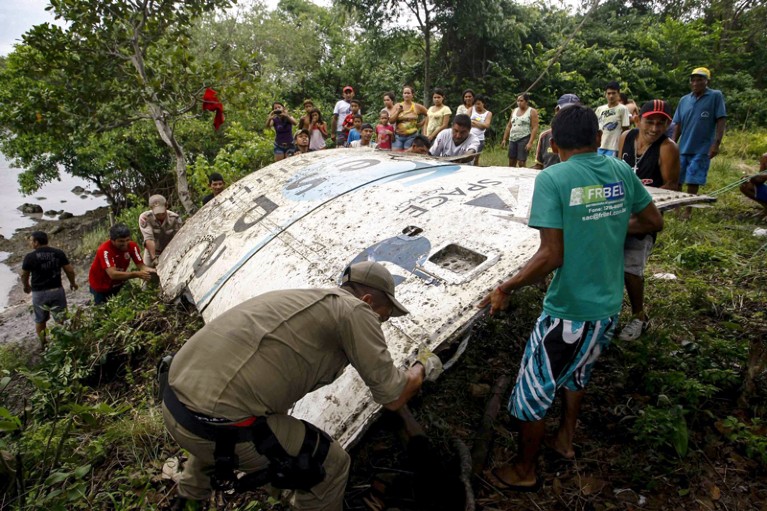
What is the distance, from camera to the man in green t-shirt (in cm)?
219

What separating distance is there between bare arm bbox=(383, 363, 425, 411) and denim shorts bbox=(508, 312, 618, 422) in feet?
1.88

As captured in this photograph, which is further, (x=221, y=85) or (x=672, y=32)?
(x=672, y=32)

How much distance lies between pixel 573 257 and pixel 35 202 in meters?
24.6

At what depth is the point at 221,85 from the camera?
7715 millimetres

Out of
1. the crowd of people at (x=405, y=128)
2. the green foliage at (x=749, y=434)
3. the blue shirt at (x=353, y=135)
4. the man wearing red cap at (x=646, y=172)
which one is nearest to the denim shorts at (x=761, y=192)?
the man wearing red cap at (x=646, y=172)

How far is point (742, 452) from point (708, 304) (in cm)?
166

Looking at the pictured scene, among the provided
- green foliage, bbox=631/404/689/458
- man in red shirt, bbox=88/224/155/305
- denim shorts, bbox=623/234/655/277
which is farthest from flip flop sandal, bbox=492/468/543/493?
man in red shirt, bbox=88/224/155/305

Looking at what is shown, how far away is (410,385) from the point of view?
2.21m

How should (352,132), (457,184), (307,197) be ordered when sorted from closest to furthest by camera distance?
1. (457,184)
2. (307,197)
3. (352,132)

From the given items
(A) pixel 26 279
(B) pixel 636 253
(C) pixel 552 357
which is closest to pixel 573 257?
(C) pixel 552 357

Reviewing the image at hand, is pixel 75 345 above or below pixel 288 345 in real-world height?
below

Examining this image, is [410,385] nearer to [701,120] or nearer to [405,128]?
[701,120]

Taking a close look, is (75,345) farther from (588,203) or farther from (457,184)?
(588,203)

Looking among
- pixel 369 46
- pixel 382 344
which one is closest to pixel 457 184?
pixel 382 344
